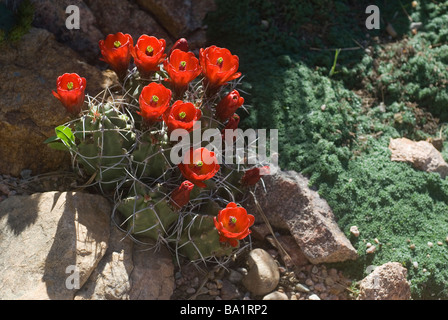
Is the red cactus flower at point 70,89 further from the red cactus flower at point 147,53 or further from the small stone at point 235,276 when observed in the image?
the small stone at point 235,276

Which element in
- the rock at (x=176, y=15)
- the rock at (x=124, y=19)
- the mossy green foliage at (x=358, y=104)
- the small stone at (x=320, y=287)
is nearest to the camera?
the small stone at (x=320, y=287)

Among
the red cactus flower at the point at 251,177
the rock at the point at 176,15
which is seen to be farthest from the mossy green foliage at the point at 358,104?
the red cactus flower at the point at 251,177

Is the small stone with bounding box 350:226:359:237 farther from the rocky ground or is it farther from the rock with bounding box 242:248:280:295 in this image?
the rock with bounding box 242:248:280:295

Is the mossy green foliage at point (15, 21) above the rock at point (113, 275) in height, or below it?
above

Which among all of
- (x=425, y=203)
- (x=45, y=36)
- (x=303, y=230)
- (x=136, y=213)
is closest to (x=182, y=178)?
(x=136, y=213)

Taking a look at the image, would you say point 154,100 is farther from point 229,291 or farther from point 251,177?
point 229,291

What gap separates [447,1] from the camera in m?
4.84

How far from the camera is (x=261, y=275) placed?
329 cm

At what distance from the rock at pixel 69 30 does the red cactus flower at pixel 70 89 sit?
1037mm

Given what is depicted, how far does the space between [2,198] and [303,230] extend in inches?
78.8

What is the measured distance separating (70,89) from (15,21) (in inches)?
42.0

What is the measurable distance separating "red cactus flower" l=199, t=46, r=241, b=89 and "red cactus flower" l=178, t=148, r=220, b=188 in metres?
0.49

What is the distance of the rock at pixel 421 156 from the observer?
12.5 ft

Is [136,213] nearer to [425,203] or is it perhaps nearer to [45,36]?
[45,36]
